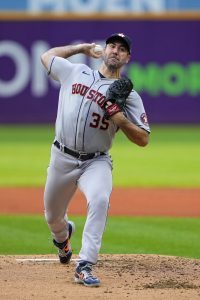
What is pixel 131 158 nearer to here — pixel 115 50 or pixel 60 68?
pixel 60 68

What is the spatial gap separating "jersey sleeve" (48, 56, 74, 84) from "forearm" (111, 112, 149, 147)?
73 centimetres

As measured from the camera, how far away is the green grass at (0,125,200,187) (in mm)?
15281

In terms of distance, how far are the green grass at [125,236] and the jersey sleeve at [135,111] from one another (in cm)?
212

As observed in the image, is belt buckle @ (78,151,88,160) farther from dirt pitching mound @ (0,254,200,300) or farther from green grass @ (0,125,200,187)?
green grass @ (0,125,200,187)

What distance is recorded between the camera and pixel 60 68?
7.88 meters

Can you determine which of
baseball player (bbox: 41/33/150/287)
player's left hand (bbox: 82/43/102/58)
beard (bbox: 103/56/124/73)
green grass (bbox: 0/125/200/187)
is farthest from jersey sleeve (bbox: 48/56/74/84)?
green grass (bbox: 0/125/200/187)

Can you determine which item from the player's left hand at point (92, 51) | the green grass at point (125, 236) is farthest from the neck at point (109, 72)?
the green grass at point (125, 236)

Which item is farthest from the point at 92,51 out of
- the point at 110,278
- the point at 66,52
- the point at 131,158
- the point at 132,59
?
the point at 132,59

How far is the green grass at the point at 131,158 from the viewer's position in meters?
15.3

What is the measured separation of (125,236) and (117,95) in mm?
3274

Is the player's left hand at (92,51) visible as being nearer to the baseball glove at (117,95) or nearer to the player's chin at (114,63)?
Result: the player's chin at (114,63)

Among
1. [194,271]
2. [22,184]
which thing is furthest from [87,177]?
[22,184]

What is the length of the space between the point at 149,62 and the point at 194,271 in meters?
15.9

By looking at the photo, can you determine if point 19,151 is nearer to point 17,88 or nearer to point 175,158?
point 175,158
